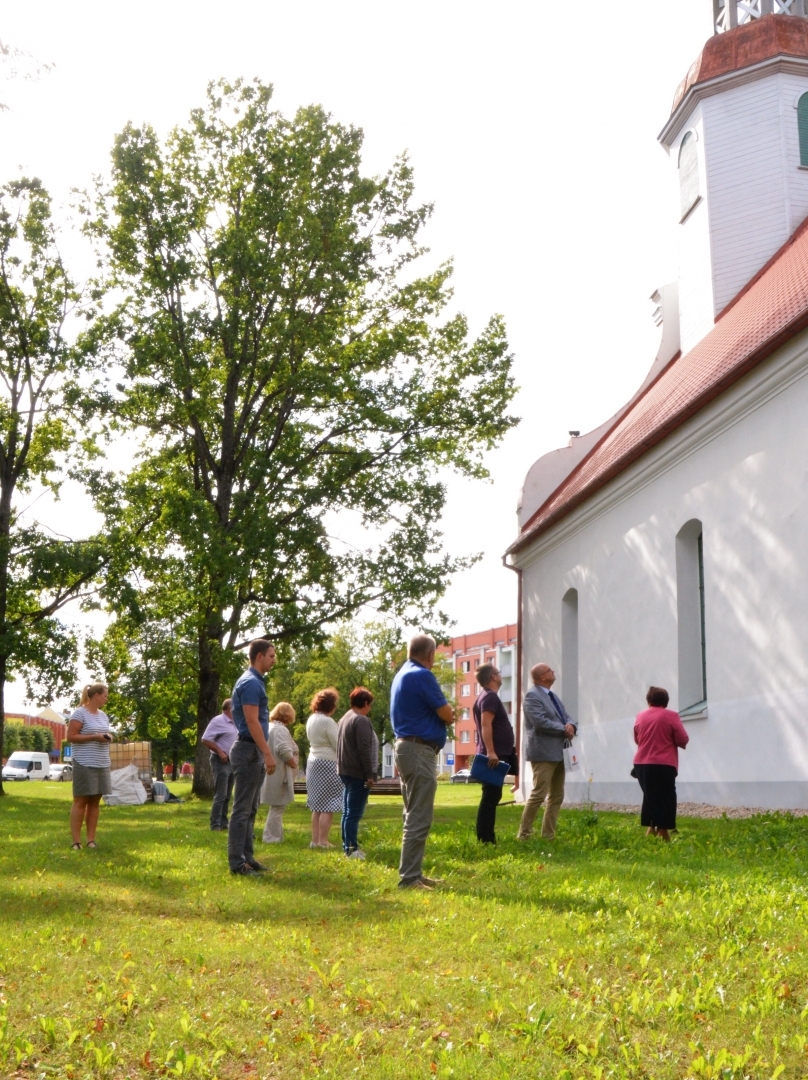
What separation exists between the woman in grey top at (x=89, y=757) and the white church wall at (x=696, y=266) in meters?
15.4

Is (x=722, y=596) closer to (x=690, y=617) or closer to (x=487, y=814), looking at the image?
(x=690, y=617)

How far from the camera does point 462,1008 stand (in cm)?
466

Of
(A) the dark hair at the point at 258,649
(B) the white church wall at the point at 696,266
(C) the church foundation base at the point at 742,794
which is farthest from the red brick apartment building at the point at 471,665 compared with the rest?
(A) the dark hair at the point at 258,649

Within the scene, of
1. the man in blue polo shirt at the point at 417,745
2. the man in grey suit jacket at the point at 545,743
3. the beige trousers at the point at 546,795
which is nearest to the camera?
the man in blue polo shirt at the point at 417,745

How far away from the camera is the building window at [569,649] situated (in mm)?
23742

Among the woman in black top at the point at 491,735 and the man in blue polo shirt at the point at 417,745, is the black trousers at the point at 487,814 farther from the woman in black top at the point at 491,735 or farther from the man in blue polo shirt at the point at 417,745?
the man in blue polo shirt at the point at 417,745

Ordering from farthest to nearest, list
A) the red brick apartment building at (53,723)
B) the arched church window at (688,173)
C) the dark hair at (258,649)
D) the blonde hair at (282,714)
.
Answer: the red brick apartment building at (53,723) → the arched church window at (688,173) → the blonde hair at (282,714) → the dark hair at (258,649)

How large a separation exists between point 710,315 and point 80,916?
61.1 feet

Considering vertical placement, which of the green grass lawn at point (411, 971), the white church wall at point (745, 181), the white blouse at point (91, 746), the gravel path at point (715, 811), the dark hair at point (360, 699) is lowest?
the green grass lawn at point (411, 971)

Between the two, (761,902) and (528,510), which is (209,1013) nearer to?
(761,902)

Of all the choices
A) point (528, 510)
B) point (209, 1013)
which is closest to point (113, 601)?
point (528, 510)

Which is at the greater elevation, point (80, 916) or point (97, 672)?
point (97, 672)

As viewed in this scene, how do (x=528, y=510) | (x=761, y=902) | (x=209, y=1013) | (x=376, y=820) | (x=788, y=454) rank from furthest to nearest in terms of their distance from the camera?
(x=528, y=510), (x=376, y=820), (x=788, y=454), (x=761, y=902), (x=209, y=1013)

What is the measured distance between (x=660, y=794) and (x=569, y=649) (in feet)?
39.8
